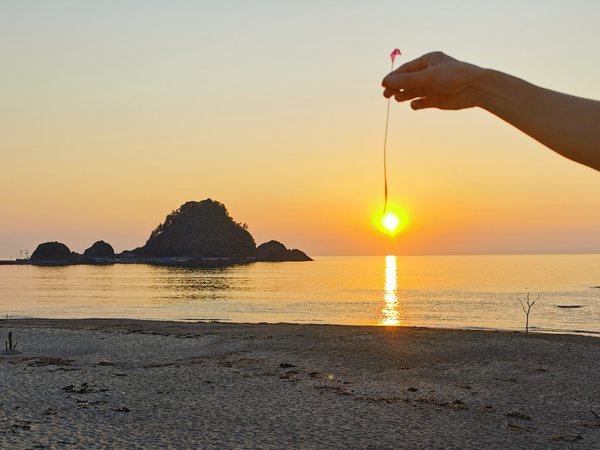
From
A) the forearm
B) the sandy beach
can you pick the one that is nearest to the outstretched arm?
the forearm

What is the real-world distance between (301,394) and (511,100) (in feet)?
62.1

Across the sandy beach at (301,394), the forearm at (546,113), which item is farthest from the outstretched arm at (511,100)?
the sandy beach at (301,394)

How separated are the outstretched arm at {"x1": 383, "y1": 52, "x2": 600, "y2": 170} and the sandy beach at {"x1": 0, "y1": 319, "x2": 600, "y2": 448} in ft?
44.5

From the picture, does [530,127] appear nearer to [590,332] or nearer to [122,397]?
[122,397]

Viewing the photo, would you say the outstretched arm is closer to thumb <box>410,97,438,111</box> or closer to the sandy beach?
thumb <box>410,97,438,111</box>

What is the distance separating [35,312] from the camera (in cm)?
6881

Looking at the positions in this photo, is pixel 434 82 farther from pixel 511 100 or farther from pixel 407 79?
pixel 511 100

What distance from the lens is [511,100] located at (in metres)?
1.77

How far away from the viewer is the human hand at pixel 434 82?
1.93 m

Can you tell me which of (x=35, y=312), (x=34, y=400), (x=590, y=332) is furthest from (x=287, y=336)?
(x=35, y=312)

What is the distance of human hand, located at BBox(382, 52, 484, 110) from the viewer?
75.9 inches

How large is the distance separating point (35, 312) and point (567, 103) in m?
73.9

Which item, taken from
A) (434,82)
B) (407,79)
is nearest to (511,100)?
(434,82)

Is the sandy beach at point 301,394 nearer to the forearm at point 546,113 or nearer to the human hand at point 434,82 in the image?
the human hand at point 434,82
